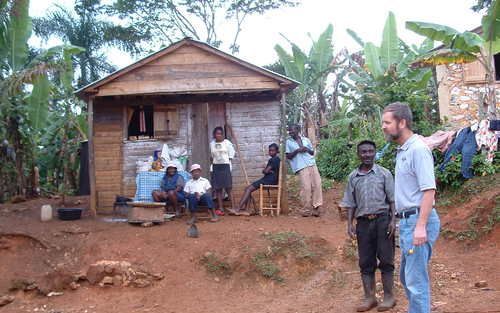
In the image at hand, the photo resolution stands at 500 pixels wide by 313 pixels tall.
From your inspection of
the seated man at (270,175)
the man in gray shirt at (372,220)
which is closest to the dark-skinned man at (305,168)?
the seated man at (270,175)

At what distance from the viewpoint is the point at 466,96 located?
13.9 m

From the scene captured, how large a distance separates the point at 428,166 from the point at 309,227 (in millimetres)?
5480

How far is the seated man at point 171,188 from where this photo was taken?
1009 cm

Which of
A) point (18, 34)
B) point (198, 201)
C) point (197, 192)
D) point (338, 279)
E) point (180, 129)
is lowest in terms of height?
point (338, 279)

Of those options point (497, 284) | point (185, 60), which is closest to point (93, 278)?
point (185, 60)

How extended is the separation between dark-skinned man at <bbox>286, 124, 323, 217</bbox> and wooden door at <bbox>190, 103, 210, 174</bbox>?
72.5 inches

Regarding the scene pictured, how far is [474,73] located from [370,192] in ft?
32.7

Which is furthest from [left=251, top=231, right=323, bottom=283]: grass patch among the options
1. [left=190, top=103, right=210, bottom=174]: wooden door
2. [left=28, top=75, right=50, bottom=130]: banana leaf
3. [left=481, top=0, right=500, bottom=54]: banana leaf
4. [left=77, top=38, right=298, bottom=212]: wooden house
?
[left=28, top=75, right=50, bottom=130]: banana leaf

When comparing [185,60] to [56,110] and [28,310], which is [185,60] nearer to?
Result: [28,310]

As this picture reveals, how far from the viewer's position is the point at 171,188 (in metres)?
10.2

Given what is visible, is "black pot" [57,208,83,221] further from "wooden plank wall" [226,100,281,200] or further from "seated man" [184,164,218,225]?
"wooden plank wall" [226,100,281,200]

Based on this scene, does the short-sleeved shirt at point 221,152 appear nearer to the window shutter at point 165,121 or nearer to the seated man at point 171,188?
the seated man at point 171,188

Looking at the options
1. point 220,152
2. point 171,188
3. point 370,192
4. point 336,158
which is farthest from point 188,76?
point 370,192

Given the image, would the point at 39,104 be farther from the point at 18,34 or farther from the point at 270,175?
the point at 270,175
